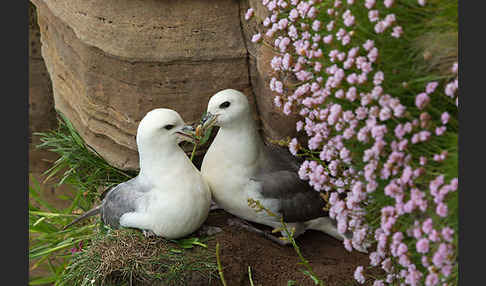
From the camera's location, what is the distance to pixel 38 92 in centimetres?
432

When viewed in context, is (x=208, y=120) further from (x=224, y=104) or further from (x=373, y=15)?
(x=373, y=15)

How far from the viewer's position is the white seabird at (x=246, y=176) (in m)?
2.63

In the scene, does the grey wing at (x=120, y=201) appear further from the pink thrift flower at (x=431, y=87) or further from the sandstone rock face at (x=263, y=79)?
the pink thrift flower at (x=431, y=87)

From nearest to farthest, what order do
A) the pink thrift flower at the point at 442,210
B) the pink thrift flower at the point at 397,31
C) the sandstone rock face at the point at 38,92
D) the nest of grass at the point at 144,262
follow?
the pink thrift flower at the point at 442,210, the pink thrift flower at the point at 397,31, the nest of grass at the point at 144,262, the sandstone rock face at the point at 38,92

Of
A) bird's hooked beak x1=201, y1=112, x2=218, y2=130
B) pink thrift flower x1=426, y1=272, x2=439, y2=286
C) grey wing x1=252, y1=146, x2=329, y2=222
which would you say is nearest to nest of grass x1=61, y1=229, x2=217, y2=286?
grey wing x1=252, y1=146, x2=329, y2=222

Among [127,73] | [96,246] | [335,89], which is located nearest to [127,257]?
[96,246]

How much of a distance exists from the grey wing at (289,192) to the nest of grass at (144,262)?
0.34 metres

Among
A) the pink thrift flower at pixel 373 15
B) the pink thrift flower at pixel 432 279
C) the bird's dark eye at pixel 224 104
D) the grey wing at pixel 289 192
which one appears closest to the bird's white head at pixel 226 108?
the bird's dark eye at pixel 224 104

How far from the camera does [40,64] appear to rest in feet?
14.2

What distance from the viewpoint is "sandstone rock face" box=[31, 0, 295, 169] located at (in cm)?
284

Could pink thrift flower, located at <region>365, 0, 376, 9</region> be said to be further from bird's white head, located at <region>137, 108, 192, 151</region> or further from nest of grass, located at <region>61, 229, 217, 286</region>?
nest of grass, located at <region>61, 229, 217, 286</region>

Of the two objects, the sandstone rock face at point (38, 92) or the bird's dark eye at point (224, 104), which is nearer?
the bird's dark eye at point (224, 104)

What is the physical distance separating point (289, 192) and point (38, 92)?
2282mm

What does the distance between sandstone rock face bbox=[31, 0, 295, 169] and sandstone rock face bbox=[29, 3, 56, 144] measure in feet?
3.98
